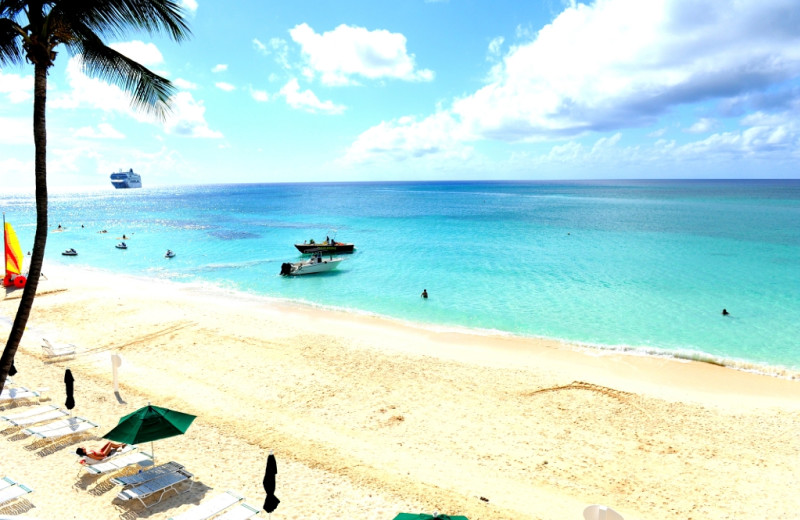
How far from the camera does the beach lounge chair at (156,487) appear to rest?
9.09 m

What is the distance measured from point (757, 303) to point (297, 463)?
2951 centimetres

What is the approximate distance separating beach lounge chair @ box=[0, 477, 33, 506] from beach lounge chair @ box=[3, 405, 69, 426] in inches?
123

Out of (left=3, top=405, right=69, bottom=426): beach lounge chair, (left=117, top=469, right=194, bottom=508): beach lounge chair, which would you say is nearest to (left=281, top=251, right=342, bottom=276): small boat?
(left=3, top=405, right=69, bottom=426): beach lounge chair

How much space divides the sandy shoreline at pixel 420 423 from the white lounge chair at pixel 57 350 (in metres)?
0.67

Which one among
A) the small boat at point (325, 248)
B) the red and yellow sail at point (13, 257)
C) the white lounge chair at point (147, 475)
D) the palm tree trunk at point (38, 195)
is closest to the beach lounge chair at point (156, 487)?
the white lounge chair at point (147, 475)

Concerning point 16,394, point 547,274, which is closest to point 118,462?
point 16,394

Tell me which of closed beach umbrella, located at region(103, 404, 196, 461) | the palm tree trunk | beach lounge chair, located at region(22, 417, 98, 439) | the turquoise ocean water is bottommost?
the turquoise ocean water

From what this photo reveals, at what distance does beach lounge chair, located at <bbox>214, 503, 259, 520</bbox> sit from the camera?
27.9 ft

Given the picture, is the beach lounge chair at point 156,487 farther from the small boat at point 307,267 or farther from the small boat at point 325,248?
the small boat at point 325,248

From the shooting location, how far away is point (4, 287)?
97.9 feet

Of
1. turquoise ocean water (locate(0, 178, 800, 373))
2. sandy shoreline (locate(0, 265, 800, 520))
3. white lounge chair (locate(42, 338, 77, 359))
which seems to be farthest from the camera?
turquoise ocean water (locate(0, 178, 800, 373))

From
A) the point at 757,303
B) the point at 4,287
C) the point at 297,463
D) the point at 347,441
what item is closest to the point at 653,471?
the point at 347,441

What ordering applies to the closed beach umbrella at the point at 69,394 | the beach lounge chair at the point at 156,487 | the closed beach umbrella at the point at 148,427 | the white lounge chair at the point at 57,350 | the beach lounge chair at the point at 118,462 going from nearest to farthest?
the beach lounge chair at the point at 156,487, the closed beach umbrella at the point at 148,427, the beach lounge chair at the point at 118,462, the closed beach umbrella at the point at 69,394, the white lounge chair at the point at 57,350

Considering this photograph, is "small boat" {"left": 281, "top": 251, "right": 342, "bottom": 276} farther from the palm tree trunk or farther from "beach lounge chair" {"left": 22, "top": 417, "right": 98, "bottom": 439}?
the palm tree trunk
